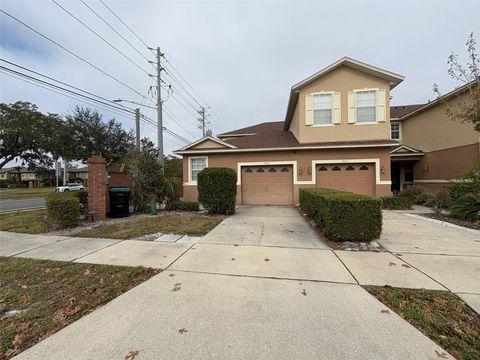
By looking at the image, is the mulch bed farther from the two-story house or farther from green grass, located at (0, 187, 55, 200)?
green grass, located at (0, 187, 55, 200)

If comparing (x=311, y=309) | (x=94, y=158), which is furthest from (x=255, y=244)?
(x=94, y=158)

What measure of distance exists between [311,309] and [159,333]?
1.81 m

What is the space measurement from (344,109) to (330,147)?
2.26m

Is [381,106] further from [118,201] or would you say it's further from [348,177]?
[118,201]

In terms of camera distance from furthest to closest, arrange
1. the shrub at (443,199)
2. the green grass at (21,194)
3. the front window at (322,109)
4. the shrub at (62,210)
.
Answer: the green grass at (21,194), the front window at (322,109), the shrub at (443,199), the shrub at (62,210)

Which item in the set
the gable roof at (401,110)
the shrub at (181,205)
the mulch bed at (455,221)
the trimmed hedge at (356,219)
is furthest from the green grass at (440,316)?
the gable roof at (401,110)

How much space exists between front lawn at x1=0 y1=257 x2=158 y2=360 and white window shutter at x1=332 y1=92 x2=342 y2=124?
11741mm

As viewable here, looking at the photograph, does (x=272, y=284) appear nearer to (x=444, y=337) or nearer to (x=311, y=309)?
(x=311, y=309)

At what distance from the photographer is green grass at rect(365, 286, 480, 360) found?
2.44 m

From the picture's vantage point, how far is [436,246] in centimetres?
566

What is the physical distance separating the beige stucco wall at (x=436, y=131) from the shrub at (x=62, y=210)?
17390 millimetres

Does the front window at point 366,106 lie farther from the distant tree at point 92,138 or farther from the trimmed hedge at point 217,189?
the distant tree at point 92,138

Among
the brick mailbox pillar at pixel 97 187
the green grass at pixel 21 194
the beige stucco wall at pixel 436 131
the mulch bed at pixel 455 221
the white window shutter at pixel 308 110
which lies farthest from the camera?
the green grass at pixel 21 194

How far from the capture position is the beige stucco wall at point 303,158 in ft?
39.7
